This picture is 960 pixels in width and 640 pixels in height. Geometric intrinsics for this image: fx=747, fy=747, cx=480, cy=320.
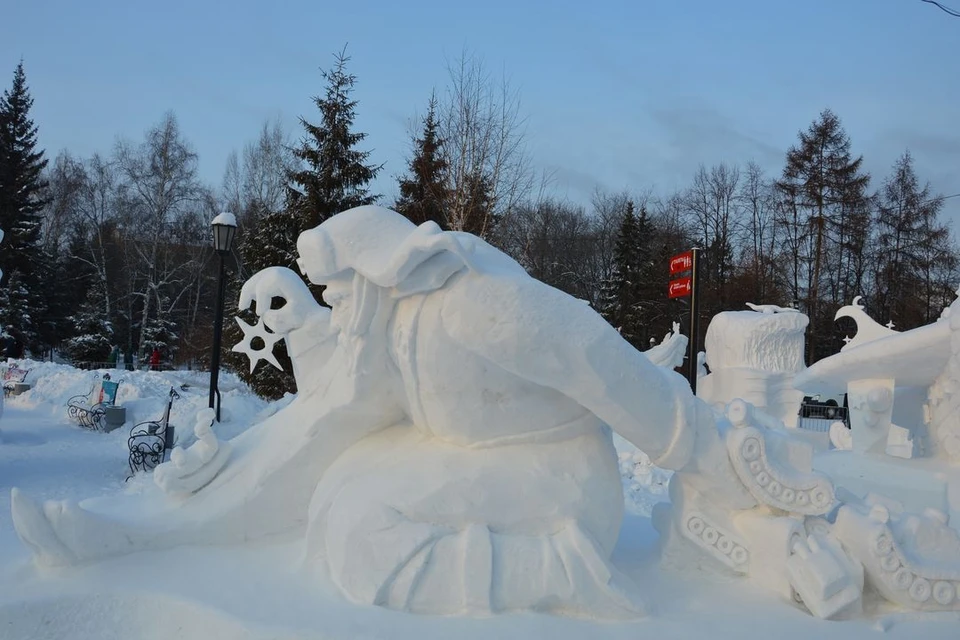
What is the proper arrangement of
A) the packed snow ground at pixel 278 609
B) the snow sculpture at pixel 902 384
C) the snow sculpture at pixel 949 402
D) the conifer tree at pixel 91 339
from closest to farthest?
1. the packed snow ground at pixel 278 609
2. the snow sculpture at pixel 949 402
3. the snow sculpture at pixel 902 384
4. the conifer tree at pixel 91 339

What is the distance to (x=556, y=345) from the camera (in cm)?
232

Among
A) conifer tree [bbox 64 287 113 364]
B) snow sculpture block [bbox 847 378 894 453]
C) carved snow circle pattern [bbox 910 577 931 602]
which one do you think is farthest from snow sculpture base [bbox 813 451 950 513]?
conifer tree [bbox 64 287 113 364]

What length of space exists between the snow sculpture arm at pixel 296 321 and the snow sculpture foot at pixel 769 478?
161 centimetres

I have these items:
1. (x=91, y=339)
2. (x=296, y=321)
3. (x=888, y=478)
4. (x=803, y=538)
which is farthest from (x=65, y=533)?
(x=91, y=339)

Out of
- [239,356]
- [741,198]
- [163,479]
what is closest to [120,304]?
[239,356]

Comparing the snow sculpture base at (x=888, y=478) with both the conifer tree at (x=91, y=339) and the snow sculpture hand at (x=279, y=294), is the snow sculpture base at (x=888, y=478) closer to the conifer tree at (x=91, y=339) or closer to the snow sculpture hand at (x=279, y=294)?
the snow sculpture hand at (x=279, y=294)

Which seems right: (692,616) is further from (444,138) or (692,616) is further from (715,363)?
(444,138)

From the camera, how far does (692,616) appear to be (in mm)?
2338

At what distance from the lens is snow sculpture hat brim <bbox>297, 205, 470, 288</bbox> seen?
2436 mm

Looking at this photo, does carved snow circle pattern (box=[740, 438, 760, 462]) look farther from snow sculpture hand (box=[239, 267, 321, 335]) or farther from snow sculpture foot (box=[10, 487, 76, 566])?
snow sculpture foot (box=[10, 487, 76, 566])

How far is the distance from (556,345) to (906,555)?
4.56ft

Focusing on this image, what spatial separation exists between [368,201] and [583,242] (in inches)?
606

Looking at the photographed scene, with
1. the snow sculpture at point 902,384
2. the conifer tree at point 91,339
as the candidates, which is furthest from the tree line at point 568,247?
the snow sculpture at point 902,384

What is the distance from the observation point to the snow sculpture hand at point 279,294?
10.1ft
